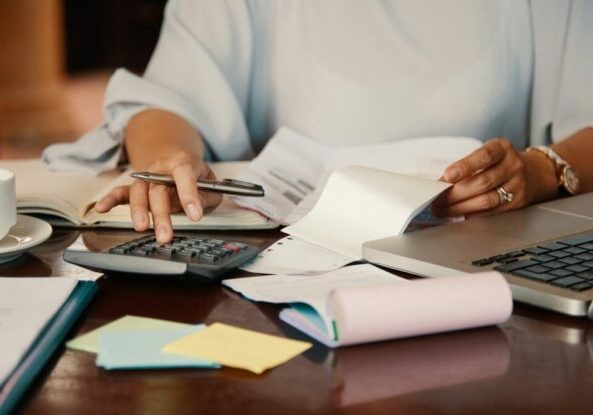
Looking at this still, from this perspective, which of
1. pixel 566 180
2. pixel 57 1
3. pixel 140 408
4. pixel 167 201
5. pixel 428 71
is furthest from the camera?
pixel 57 1

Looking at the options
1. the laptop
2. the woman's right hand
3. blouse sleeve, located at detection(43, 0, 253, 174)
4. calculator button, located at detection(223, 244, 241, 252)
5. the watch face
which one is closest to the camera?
the laptop

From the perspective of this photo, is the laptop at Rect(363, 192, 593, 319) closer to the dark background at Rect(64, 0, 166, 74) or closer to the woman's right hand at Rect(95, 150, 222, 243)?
the woman's right hand at Rect(95, 150, 222, 243)

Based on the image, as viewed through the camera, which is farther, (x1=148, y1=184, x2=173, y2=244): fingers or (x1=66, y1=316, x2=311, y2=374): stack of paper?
(x1=148, y1=184, x2=173, y2=244): fingers

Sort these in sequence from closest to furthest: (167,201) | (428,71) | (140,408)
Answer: (140,408) → (167,201) → (428,71)

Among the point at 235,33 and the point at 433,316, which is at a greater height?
the point at 235,33

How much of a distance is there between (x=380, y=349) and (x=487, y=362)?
0.08 m

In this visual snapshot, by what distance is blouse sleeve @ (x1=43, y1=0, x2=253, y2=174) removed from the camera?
1501 mm

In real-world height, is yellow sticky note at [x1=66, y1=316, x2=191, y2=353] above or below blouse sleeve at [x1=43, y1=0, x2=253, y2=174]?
below

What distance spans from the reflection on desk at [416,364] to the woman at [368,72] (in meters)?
0.77

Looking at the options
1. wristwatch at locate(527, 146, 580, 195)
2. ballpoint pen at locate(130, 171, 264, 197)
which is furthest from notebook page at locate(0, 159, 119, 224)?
wristwatch at locate(527, 146, 580, 195)

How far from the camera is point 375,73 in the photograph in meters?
1.63

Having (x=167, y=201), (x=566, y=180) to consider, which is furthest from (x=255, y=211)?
(x=566, y=180)

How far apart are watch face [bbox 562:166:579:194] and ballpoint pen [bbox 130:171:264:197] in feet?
1.35

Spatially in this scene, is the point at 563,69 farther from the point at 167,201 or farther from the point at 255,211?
the point at 167,201
